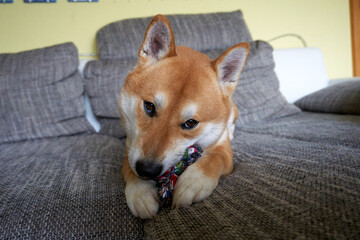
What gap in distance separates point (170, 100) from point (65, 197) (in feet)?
1.78

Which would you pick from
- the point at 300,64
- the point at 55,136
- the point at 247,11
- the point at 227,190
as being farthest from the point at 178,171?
the point at 247,11

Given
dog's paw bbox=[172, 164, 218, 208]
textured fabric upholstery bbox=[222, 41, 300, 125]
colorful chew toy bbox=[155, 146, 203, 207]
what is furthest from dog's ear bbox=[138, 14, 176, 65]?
textured fabric upholstery bbox=[222, 41, 300, 125]

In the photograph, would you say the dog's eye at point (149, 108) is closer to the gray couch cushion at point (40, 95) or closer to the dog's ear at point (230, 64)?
the dog's ear at point (230, 64)

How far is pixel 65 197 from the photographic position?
2.70ft

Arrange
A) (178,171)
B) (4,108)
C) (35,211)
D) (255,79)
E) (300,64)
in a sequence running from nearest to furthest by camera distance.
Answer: (35,211), (178,171), (4,108), (255,79), (300,64)

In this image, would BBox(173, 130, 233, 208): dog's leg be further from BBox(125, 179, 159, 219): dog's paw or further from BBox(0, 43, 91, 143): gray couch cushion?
BBox(0, 43, 91, 143): gray couch cushion

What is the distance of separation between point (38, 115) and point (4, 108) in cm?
25

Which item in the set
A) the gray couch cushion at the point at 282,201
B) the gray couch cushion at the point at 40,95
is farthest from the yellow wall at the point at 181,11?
the gray couch cushion at the point at 282,201

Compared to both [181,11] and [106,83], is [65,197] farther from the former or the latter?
[181,11]

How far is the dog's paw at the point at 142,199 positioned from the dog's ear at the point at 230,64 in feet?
2.22

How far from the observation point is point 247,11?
2.87 metres

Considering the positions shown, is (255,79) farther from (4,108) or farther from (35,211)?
(4,108)

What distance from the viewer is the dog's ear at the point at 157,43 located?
3.44 feet

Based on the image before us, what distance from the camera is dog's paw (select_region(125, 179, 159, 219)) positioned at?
2.38ft
